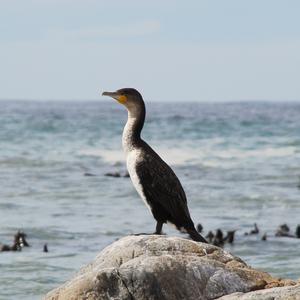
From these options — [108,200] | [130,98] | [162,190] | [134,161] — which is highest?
[130,98]

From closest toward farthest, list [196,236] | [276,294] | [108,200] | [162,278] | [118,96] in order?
1. [276,294]
2. [162,278]
3. [196,236]
4. [118,96]
5. [108,200]

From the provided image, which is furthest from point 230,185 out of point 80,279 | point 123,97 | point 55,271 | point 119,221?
point 80,279

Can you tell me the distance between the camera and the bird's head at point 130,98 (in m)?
10.3

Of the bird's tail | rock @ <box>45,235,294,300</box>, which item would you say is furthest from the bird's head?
rock @ <box>45,235,294,300</box>

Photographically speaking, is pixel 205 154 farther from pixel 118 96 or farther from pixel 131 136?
pixel 131 136

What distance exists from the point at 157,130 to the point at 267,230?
49.6m

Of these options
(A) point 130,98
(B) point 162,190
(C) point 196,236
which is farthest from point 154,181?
(A) point 130,98

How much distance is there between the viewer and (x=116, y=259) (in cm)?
862

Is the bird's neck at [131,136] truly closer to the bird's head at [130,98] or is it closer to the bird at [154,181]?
the bird at [154,181]

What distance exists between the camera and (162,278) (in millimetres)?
8125

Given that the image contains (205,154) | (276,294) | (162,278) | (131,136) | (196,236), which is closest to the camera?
(276,294)

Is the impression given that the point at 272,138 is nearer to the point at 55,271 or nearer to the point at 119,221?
the point at 119,221

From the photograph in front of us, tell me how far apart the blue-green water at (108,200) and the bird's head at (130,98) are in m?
4.96

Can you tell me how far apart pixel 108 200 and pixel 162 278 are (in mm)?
19234
